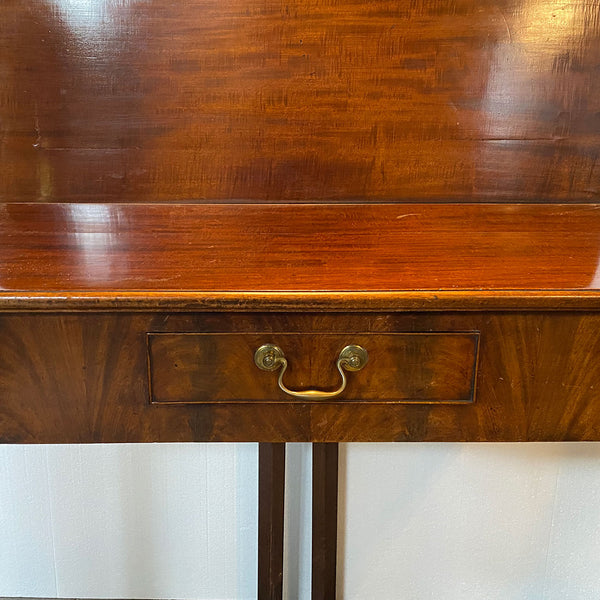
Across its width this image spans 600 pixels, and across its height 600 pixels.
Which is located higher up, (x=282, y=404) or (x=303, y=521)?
(x=282, y=404)

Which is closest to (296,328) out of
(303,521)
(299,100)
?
(299,100)

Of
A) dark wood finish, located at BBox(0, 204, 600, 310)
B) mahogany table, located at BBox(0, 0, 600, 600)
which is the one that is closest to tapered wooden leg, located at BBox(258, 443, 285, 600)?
mahogany table, located at BBox(0, 0, 600, 600)

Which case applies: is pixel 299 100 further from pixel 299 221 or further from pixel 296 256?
pixel 296 256

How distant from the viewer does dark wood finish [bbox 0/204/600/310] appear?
624 mm

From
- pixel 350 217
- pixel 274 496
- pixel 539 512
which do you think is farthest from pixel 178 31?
pixel 539 512

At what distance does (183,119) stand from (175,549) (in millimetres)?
780

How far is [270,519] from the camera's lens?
1177mm

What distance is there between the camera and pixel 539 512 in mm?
1267

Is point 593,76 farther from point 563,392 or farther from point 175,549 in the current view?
point 175,549

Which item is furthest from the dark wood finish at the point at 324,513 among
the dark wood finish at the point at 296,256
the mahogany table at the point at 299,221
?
the dark wood finish at the point at 296,256

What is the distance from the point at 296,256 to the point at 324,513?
1.99 ft

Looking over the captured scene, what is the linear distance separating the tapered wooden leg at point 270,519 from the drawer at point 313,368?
472 millimetres

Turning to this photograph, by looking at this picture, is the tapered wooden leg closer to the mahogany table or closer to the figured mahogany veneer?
the mahogany table

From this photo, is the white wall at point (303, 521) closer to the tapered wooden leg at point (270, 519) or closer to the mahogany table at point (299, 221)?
the tapered wooden leg at point (270, 519)
